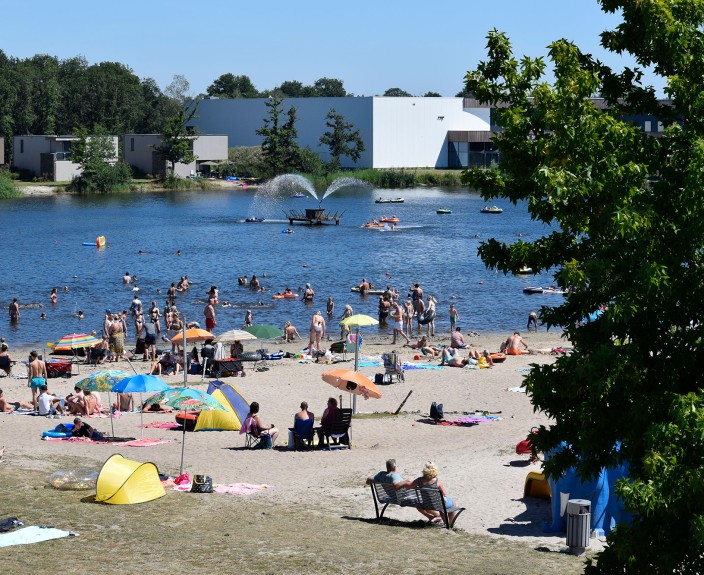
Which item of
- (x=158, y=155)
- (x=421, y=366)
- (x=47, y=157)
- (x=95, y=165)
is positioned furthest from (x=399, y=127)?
(x=421, y=366)

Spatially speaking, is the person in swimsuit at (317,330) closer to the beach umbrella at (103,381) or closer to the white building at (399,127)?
the beach umbrella at (103,381)

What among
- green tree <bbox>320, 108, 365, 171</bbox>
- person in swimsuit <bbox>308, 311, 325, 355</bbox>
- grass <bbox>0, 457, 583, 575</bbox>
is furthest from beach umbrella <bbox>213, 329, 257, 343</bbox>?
green tree <bbox>320, 108, 365, 171</bbox>

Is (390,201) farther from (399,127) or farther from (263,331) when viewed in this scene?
(263,331)

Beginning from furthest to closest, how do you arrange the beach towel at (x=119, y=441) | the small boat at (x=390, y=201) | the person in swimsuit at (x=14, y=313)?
the small boat at (x=390, y=201) < the person in swimsuit at (x=14, y=313) < the beach towel at (x=119, y=441)

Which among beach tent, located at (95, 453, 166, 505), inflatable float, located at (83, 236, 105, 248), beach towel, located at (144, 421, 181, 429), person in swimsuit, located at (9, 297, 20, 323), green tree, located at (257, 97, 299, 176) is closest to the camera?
beach tent, located at (95, 453, 166, 505)

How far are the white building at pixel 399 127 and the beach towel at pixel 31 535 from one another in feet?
421

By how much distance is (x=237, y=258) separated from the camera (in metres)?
70.4

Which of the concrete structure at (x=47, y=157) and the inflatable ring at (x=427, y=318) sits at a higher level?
the concrete structure at (x=47, y=157)

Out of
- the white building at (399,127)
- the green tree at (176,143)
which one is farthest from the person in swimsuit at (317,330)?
the white building at (399,127)

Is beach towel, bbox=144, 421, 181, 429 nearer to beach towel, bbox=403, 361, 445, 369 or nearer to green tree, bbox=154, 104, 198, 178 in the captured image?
→ beach towel, bbox=403, 361, 445, 369

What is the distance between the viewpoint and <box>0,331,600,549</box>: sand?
17594 millimetres

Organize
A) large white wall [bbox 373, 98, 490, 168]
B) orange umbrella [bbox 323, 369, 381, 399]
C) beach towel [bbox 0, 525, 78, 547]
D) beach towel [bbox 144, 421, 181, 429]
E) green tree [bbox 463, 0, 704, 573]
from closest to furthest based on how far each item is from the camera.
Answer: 1. green tree [bbox 463, 0, 704, 573]
2. beach towel [bbox 0, 525, 78, 547]
3. orange umbrella [bbox 323, 369, 381, 399]
4. beach towel [bbox 144, 421, 181, 429]
5. large white wall [bbox 373, 98, 490, 168]

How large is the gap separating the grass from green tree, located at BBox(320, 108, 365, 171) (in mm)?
125408

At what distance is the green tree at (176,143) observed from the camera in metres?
130
